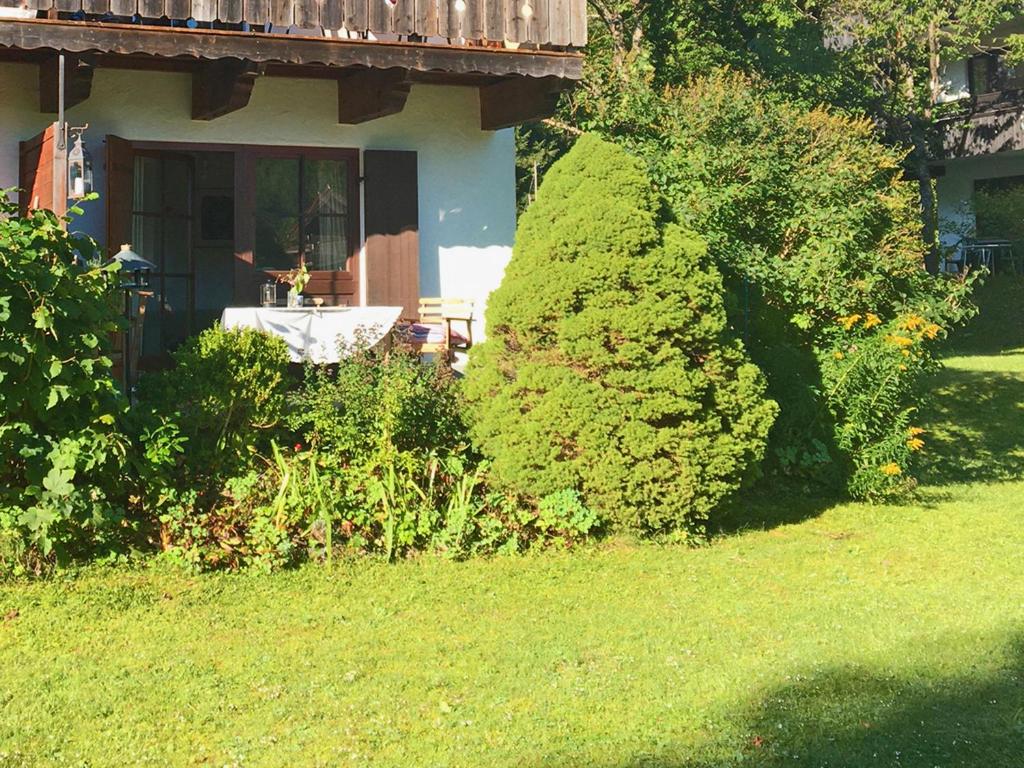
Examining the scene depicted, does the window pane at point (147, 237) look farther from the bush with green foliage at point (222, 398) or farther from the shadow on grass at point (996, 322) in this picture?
the shadow on grass at point (996, 322)

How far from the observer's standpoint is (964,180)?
2831cm

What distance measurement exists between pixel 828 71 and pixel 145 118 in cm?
1317

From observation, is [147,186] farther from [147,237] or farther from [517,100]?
[517,100]

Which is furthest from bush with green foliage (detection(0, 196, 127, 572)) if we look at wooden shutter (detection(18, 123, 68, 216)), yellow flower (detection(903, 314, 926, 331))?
yellow flower (detection(903, 314, 926, 331))

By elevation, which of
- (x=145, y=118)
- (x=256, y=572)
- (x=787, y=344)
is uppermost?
(x=145, y=118)

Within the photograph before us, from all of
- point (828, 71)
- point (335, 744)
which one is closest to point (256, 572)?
point (335, 744)

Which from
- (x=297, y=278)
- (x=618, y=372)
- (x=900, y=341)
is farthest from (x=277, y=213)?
(x=900, y=341)

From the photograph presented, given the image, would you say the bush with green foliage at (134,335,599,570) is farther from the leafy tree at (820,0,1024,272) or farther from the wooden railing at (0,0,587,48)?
the leafy tree at (820,0,1024,272)

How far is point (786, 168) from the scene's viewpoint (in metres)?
10.6

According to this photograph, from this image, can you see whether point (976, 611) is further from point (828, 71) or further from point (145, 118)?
point (828, 71)

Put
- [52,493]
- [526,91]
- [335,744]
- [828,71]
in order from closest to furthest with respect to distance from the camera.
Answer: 1. [335,744]
2. [52,493]
3. [526,91]
4. [828,71]

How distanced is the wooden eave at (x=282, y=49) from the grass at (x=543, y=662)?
427 cm

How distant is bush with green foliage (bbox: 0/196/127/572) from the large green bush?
95.6 inches

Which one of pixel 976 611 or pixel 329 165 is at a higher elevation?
pixel 329 165
